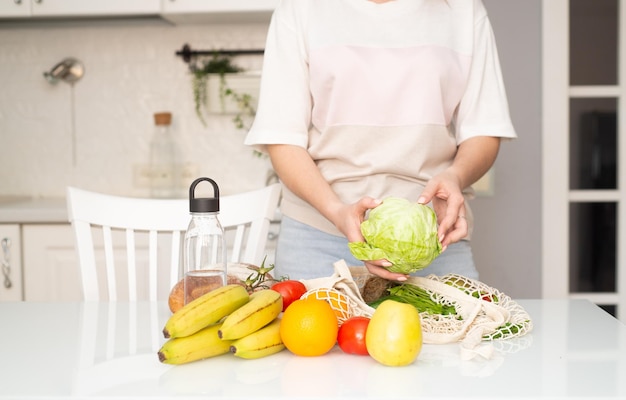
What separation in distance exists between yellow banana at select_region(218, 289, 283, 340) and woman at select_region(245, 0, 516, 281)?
1.74 feet

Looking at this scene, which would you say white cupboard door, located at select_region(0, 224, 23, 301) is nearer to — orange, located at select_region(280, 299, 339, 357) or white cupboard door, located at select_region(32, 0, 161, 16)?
white cupboard door, located at select_region(32, 0, 161, 16)

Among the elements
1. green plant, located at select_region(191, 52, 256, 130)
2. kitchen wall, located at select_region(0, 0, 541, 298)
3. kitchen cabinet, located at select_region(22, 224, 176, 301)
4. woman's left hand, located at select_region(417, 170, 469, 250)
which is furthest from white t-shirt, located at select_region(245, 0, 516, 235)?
kitchen wall, located at select_region(0, 0, 541, 298)

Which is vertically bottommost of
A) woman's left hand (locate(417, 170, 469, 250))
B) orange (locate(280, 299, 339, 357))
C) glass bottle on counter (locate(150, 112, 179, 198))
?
orange (locate(280, 299, 339, 357))

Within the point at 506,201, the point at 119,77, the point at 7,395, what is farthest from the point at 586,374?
the point at 119,77

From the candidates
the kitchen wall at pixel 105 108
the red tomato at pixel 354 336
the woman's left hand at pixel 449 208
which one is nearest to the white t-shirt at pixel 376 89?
the woman's left hand at pixel 449 208

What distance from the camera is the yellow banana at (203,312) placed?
0.97m

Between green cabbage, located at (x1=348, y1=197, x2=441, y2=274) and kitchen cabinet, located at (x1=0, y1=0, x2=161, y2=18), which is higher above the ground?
kitchen cabinet, located at (x1=0, y1=0, x2=161, y2=18)

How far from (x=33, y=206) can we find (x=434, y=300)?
2.09 metres

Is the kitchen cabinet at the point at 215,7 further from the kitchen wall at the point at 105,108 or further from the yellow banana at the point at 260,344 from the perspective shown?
the yellow banana at the point at 260,344

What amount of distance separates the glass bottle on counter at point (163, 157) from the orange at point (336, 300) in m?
2.13

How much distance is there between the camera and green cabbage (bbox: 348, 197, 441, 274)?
1138 mm

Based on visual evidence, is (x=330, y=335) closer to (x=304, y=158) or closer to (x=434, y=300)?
(x=434, y=300)

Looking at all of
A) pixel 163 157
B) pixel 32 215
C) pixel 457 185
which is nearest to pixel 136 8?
pixel 163 157

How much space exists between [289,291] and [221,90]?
2.15 m
